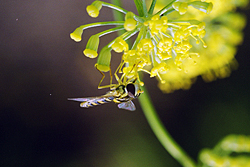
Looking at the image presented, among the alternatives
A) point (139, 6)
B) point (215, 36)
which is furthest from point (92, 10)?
point (215, 36)

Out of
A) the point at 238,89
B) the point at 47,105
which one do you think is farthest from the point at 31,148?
the point at 238,89

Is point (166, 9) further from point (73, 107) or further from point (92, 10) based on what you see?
point (73, 107)

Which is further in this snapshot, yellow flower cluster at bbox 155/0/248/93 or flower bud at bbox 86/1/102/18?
yellow flower cluster at bbox 155/0/248/93

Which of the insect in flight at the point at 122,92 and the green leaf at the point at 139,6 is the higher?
the green leaf at the point at 139,6

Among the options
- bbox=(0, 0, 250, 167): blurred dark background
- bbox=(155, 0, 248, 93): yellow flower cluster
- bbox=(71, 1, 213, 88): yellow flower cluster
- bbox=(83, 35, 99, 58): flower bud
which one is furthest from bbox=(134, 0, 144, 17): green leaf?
bbox=(0, 0, 250, 167): blurred dark background

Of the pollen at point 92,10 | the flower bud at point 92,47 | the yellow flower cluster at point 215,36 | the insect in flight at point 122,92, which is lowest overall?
the insect in flight at point 122,92

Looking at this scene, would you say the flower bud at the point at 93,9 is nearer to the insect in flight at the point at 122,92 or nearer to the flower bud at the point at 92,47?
the flower bud at the point at 92,47

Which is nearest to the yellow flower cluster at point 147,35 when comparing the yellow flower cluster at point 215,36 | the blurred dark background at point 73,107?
the yellow flower cluster at point 215,36

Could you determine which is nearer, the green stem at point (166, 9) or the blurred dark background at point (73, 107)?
the green stem at point (166, 9)

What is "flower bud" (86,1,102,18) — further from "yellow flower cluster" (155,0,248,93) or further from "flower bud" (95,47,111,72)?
"yellow flower cluster" (155,0,248,93)
